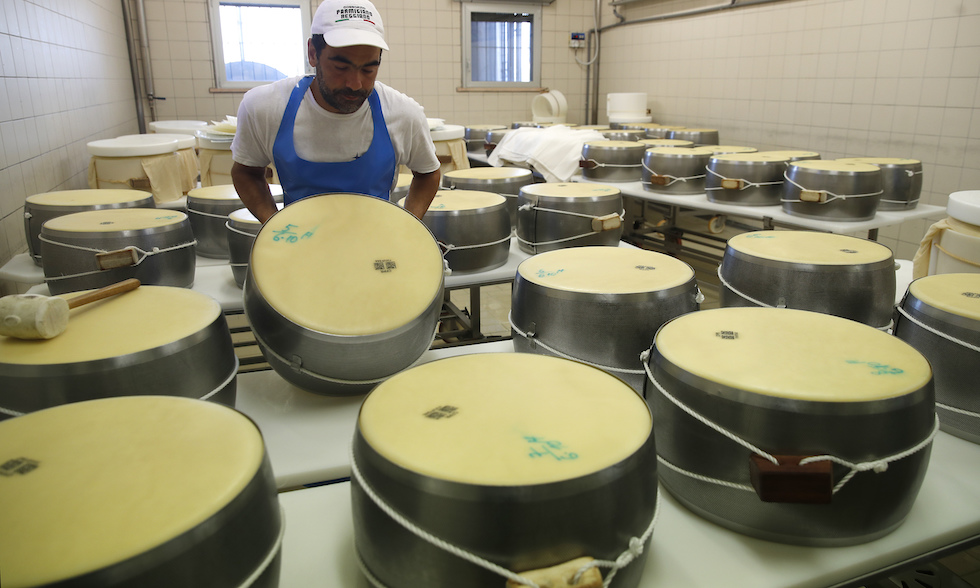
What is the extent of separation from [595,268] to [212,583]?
1118mm

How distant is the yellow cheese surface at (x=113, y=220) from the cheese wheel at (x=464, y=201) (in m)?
0.89

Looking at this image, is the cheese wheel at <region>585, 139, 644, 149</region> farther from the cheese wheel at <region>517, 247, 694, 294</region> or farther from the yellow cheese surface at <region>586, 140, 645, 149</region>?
the cheese wheel at <region>517, 247, 694, 294</region>

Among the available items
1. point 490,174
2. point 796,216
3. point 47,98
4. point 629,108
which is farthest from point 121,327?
point 629,108

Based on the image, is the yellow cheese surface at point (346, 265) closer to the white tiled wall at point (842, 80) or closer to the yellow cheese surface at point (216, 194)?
the yellow cheese surface at point (216, 194)

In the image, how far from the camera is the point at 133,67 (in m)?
6.04

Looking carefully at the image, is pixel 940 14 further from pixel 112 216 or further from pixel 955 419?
pixel 112 216

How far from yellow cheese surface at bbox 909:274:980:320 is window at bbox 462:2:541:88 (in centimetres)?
674

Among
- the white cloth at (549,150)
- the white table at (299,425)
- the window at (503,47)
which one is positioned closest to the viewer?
the white table at (299,425)

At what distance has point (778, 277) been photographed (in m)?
1.51

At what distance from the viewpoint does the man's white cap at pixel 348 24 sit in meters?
1.58

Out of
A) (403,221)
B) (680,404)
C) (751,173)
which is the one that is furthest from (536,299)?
(751,173)

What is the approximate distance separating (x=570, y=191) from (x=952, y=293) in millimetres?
1452

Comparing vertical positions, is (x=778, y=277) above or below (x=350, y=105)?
below

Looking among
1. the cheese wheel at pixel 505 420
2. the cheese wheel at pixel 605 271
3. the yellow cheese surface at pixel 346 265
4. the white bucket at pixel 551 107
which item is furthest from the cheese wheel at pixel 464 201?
the white bucket at pixel 551 107
